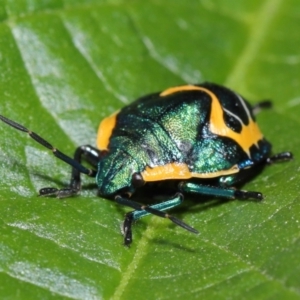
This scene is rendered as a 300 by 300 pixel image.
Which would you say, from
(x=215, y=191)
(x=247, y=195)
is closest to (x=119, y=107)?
(x=215, y=191)

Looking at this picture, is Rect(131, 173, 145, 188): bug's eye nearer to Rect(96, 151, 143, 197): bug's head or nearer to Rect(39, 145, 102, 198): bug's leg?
Rect(96, 151, 143, 197): bug's head

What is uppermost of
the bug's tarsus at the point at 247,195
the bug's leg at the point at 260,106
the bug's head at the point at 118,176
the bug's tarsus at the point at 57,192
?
the bug's leg at the point at 260,106

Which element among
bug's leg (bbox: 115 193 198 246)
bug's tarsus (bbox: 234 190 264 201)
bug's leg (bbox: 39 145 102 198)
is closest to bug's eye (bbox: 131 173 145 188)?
bug's leg (bbox: 115 193 198 246)

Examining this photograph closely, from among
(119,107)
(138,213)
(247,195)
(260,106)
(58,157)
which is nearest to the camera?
(138,213)

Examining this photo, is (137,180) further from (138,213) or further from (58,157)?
(58,157)

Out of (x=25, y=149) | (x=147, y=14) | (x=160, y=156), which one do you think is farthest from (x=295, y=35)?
(x=25, y=149)

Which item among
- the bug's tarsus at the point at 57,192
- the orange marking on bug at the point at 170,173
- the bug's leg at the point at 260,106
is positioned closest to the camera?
the bug's tarsus at the point at 57,192

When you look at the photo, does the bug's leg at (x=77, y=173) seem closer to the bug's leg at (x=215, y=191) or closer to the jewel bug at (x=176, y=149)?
the jewel bug at (x=176, y=149)

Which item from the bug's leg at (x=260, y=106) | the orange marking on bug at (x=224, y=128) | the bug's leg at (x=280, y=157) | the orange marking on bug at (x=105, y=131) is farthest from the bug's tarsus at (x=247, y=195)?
the bug's leg at (x=260, y=106)

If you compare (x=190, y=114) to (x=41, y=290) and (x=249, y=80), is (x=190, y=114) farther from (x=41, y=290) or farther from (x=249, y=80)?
(x=41, y=290)
